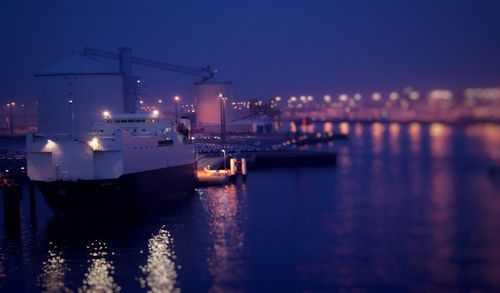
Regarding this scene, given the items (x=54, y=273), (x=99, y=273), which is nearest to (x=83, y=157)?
(x=54, y=273)

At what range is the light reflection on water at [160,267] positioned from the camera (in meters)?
9.70

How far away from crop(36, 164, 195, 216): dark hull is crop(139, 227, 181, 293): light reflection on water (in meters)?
1.99

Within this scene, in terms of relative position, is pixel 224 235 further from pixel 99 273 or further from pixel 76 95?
pixel 76 95

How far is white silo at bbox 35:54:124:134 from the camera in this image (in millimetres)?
24391

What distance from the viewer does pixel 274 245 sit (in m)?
12.3

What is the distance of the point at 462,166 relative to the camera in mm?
27859

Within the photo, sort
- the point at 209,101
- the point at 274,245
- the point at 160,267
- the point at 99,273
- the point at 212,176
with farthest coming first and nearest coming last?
the point at 209,101 < the point at 212,176 < the point at 274,245 < the point at 160,267 < the point at 99,273

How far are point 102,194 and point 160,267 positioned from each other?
4.21 meters

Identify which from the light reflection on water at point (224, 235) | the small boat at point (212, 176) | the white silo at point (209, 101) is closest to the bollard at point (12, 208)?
the light reflection on water at point (224, 235)

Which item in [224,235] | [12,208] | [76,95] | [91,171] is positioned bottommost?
[224,235]

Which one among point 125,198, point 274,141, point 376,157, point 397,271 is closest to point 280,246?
point 397,271

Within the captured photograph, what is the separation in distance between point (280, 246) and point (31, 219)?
5764mm

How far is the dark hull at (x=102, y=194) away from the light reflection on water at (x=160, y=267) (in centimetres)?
199

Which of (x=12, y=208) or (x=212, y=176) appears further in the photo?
(x=212, y=176)
